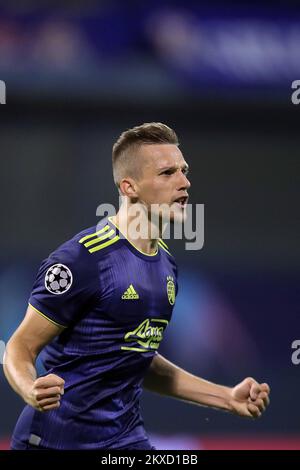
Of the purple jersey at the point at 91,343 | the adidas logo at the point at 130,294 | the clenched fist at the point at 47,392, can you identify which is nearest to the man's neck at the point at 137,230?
the purple jersey at the point at 91,343

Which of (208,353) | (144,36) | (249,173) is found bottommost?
(208,353)

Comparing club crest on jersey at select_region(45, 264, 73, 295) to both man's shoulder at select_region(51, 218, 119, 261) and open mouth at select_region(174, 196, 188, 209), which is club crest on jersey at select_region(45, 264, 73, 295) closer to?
man's shoulder at select_region(51, 218, 119, 261)

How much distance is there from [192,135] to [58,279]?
653 cm

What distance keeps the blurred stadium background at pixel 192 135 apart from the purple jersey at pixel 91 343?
5002 millimetres

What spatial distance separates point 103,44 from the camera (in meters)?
9.78

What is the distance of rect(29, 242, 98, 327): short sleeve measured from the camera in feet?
12.0

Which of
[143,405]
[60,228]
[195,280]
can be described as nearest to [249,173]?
[195,280]

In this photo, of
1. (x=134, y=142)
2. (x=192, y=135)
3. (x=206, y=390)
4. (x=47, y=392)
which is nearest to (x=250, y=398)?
(x=206, y=390)

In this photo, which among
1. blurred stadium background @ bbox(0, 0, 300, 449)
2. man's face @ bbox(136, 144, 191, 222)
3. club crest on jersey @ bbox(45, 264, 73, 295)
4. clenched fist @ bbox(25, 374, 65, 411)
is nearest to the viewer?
clenched fist @ bbox(25, 374, 65, 411)

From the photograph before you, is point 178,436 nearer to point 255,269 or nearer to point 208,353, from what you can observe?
point 208,353

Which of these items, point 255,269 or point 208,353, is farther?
point 255,269

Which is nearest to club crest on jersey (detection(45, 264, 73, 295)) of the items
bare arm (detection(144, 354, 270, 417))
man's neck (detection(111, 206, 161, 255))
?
man's neck (detection(111, 206, 161, 255))

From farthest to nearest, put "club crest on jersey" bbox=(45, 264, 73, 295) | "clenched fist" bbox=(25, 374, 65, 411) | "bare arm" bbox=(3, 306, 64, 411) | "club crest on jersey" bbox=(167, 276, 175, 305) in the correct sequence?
"club crest on jersey" bbox=(167, 276, 175, 305) < "club crest on jersey" bbox=(45, 264, 73, 295) < "bare arm" bbox=(3, 306, 64, 411) < "clenched fist" bbox=(25, 374, 65, 411)

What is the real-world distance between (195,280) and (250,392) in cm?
531
